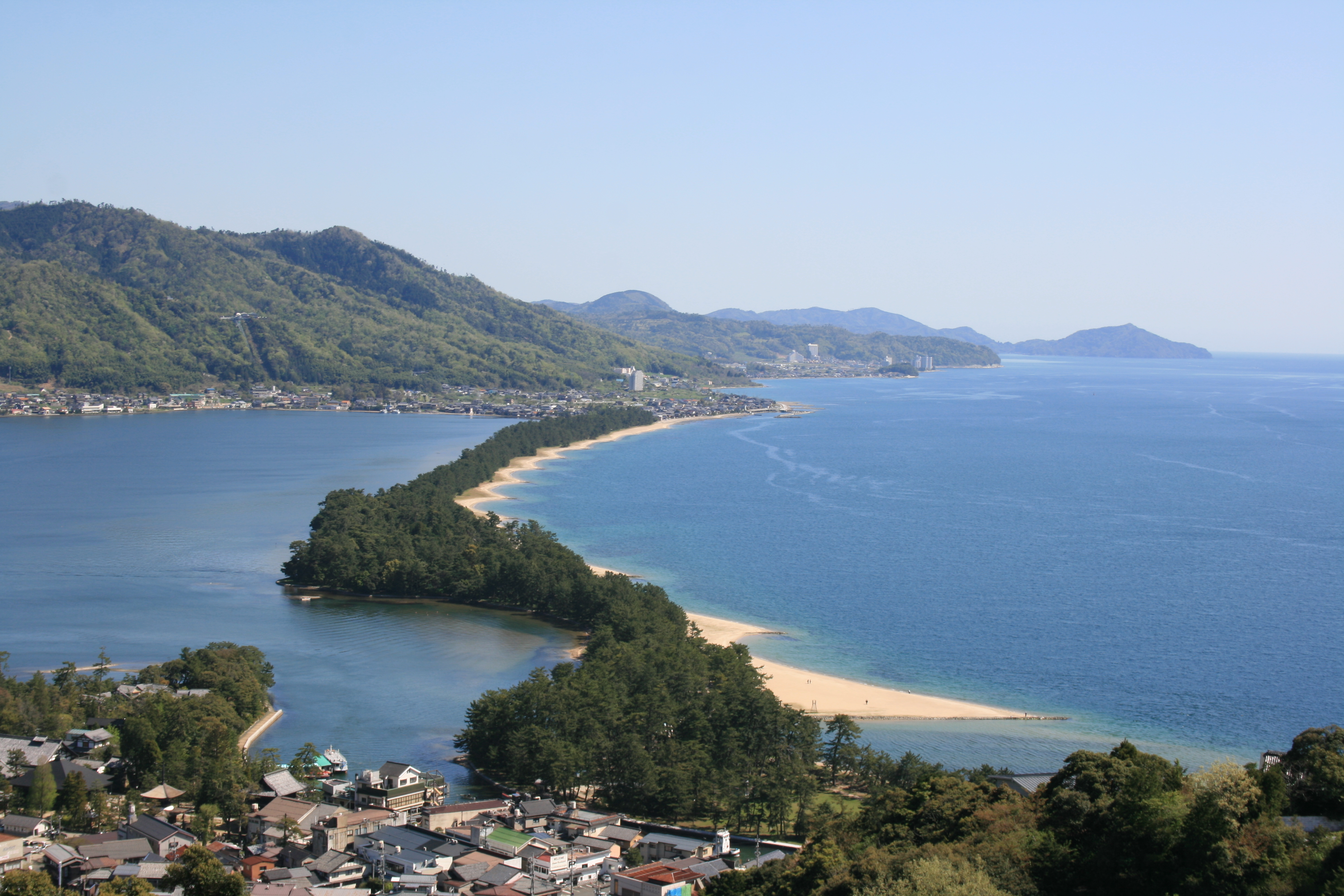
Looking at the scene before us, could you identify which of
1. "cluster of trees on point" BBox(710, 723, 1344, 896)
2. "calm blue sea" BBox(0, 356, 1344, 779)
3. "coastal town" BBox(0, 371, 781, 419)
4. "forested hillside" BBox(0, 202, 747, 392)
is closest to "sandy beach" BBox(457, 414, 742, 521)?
"calm blue sea" BBox(0, 356, 1344, 779)

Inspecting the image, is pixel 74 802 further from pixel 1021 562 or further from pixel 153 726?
pixel 1021 562

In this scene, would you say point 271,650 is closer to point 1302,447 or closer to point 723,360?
point 1302,447

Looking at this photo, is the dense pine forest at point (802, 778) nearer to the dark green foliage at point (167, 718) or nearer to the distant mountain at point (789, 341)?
the dark green foliage at point (167, 718)

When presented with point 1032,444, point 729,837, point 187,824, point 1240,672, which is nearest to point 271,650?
point 187,824

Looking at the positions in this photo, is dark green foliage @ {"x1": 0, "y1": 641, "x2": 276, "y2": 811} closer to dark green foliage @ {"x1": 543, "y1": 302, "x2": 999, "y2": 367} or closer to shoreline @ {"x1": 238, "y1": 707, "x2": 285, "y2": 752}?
shoreline @ {"x1": 238, "y1": 707, "x2": 285, "y2": 752}

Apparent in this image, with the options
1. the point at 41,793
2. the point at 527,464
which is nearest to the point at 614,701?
the point at 41,793

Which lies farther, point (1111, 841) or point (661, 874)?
point (661, 874)
